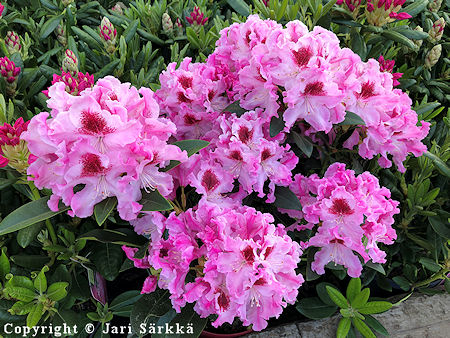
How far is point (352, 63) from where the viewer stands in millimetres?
1130

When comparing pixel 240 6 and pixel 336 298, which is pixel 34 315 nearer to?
pixel 336 298

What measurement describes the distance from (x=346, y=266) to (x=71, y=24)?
1.63 metres

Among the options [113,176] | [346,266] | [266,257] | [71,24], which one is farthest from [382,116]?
[71,24]

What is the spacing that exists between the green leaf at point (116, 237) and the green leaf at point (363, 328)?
2.39ft

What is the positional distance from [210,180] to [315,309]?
0.68m

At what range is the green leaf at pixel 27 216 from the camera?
3.10ft

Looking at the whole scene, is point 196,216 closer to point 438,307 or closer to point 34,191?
point 34,191

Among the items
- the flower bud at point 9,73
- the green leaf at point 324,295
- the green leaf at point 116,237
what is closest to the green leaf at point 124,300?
the green leaf at point 116,237

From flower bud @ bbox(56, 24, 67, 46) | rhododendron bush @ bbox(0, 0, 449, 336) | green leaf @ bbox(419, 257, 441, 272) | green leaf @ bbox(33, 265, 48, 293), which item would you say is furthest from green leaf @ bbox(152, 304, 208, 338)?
flower bud @ bbox(56, 24, 67, 46)

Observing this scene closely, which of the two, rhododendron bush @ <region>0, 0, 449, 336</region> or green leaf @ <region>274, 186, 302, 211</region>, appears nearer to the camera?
rhododendron bush @ <region>0, 0, 449, 336</region>

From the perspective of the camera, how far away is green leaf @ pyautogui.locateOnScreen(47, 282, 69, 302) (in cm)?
117

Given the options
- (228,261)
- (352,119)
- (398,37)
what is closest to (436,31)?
(398,37)

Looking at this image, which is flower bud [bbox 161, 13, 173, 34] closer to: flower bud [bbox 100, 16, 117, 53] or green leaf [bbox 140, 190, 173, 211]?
flower bud [bbox 100, 16, 117, 53]

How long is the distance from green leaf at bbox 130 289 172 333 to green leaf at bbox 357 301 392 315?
62 cm
